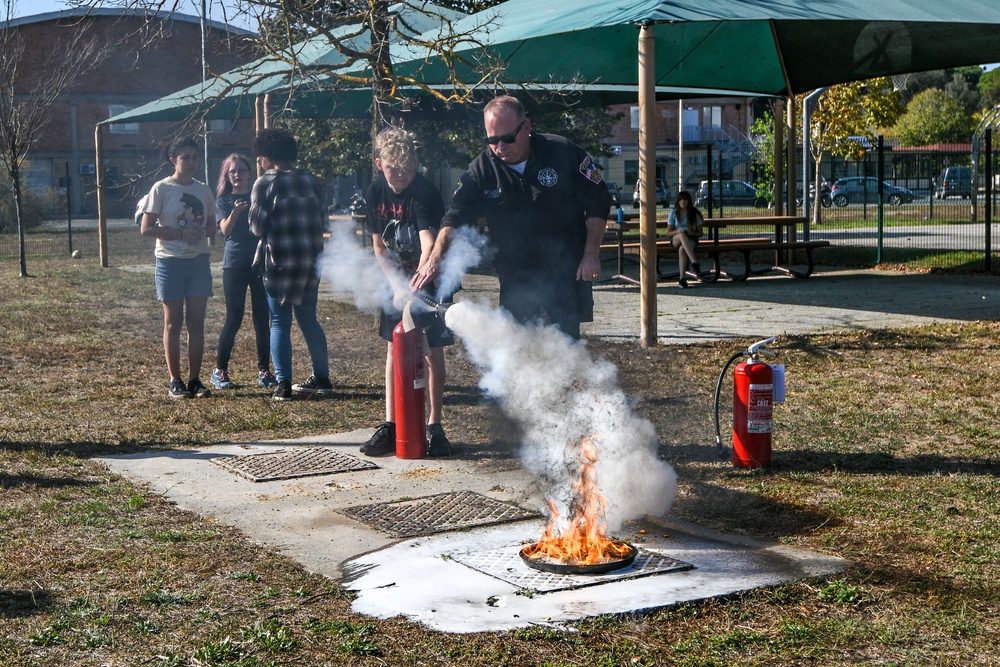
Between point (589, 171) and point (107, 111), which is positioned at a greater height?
point (107, 111)

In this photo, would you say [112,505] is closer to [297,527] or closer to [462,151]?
[297,527]

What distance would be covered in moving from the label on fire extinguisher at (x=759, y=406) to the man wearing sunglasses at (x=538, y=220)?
0.99 metres

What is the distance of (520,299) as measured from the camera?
597 centimetres

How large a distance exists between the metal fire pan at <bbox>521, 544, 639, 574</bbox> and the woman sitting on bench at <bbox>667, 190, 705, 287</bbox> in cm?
1215

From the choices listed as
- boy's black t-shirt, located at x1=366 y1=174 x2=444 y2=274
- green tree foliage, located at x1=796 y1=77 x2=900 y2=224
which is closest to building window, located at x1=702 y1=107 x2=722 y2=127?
green tree foliage, located at x1=796 y1=77 x2=900 y2=224

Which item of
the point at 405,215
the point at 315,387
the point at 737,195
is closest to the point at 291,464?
the point at 405,215

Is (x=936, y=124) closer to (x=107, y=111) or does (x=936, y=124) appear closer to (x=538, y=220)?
(x=107, y=111)

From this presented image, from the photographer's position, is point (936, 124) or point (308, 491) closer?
point (308, 491)

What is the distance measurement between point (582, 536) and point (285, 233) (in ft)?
14.6

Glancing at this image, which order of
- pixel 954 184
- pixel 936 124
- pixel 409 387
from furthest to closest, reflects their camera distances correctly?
1. pixel 936 124
2. pixel 954 184
3. pixel 409 387

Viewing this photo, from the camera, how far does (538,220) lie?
583 cm

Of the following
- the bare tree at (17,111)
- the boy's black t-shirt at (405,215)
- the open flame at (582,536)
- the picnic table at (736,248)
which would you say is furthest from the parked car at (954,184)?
the open flame at (582,536)

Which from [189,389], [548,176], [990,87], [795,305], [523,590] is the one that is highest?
[990,87]

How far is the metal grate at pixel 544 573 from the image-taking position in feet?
14.3
